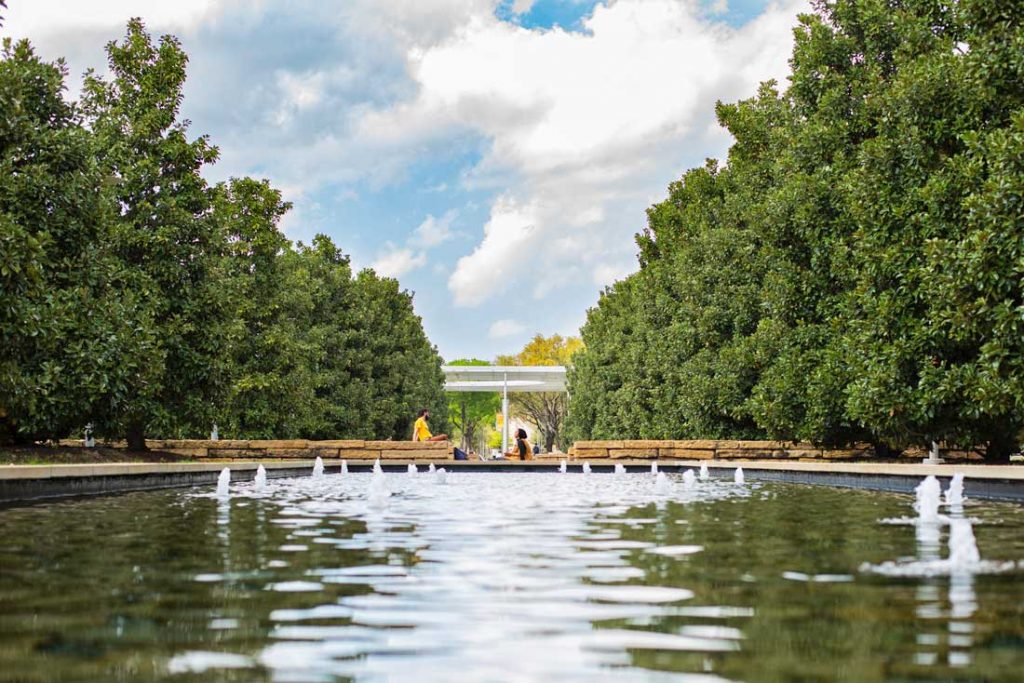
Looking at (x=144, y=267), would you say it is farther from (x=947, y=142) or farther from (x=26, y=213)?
(x=947, y=142)

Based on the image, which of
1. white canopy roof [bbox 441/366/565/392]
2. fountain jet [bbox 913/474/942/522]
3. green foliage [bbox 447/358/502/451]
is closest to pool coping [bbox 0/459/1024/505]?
fountain jet [bbox 913/474/942/522]

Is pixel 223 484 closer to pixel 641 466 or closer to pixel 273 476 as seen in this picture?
pixel 273 476

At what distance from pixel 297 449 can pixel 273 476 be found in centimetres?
690

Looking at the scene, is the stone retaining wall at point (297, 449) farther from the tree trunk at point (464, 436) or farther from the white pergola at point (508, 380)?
the tree trunk at point (464, 436)

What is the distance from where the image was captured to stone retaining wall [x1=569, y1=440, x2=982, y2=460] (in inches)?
1074

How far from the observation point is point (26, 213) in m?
20.0

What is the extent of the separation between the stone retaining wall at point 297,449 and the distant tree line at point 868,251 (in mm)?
8058

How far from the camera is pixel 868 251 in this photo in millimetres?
21094

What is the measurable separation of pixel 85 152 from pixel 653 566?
654 inches

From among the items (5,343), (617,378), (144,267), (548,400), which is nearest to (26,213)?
(5,343)

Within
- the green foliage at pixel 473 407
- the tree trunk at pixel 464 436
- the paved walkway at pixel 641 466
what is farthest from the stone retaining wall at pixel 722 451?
the green foliage at pixel 473 407

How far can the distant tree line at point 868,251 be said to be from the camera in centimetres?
1733

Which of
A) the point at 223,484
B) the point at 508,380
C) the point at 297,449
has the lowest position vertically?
the point at 223,484

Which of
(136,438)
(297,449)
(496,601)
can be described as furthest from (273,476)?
(496,601)
